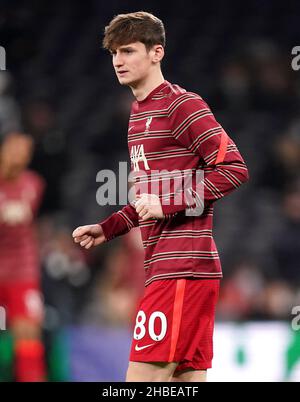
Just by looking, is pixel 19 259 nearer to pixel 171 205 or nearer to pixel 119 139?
pixel 119 139

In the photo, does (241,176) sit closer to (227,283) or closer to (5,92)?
(227,283)

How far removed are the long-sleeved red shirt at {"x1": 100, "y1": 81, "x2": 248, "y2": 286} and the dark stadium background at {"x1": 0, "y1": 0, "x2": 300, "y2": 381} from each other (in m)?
3.00

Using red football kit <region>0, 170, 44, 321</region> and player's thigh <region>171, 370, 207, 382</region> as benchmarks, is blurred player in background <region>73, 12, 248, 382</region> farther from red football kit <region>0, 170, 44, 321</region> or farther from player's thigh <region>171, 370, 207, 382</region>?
red football kit <region>0, 170, 44, 321</region>

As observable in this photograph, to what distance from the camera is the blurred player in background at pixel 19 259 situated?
6.36 m

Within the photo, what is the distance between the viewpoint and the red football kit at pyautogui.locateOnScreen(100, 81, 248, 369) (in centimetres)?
312

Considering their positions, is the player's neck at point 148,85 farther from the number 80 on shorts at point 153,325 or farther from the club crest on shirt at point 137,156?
the number 80 on shorts at point 153,325

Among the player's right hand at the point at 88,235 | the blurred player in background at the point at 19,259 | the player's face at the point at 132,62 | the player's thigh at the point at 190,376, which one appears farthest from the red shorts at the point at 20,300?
the player's face at the point at 132,62

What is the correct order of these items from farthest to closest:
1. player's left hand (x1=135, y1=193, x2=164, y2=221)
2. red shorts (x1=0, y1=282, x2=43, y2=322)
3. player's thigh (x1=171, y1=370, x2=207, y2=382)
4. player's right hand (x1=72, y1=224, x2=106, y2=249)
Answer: red shorts (x1=0, y1=282, x2=43, y2=322) → player's right hand (x1=72, y1=224, x2=106, y2=249) → player's thigh (x1=171, y1=370, x2=207, y2=382) → player's left hand (x1=135, y1=193, x2=164, y2=221)

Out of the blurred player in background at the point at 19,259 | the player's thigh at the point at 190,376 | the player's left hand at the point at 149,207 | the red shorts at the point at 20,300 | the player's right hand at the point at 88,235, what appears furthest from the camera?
the red shorts at the point at 20,300

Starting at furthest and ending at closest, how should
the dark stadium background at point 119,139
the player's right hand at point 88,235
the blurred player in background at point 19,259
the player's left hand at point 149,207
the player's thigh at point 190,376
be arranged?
the dark stadium background at point 119,139, the blurred player in background at point 19,259, the player's right hand at point 88,235, the player's thigh at point 190,376, the player's left hand at point 149,207

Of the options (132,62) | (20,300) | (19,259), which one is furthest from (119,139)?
(132,62)

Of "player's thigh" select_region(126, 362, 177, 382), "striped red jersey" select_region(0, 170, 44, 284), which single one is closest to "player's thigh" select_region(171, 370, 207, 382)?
"player's thigh" select_region(126, 362, 177, 382)

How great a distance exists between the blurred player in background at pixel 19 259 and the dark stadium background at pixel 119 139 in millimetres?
95

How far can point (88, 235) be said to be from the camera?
3.41 m
